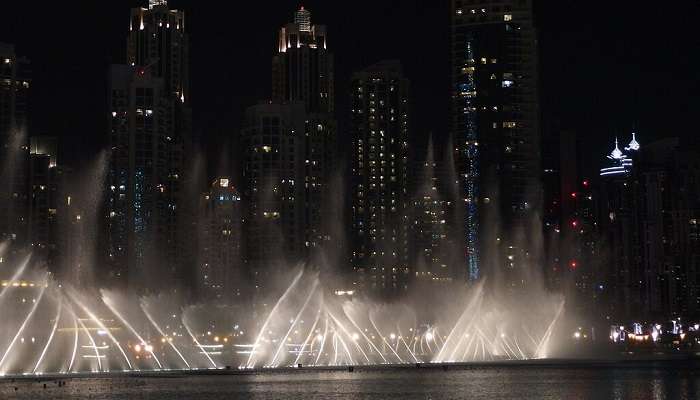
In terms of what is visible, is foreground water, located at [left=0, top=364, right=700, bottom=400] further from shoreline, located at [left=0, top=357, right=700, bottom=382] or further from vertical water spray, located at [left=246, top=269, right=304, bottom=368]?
vertical water spray, located at [left=246, top=269, right=304, bottom=368]

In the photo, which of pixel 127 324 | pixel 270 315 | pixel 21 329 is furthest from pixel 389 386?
pixel 270 315

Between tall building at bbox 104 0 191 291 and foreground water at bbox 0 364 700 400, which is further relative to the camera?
tall building at bbox 104 0 191 291

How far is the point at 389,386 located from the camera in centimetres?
10044

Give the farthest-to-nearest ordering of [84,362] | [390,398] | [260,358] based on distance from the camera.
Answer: [260,358], [84,362], [390,398]

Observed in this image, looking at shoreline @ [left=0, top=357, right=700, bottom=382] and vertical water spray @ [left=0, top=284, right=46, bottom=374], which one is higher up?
vertical water spray @ [left=0, top=284, right=46, bottom=374]

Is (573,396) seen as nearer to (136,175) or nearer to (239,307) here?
(239,307)

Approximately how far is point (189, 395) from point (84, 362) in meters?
33.6

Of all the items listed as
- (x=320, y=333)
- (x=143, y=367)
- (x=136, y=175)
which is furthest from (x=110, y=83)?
(x=143, y=367)

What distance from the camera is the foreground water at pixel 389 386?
89.3 m

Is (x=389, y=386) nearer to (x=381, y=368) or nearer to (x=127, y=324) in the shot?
(x=381, y=368)

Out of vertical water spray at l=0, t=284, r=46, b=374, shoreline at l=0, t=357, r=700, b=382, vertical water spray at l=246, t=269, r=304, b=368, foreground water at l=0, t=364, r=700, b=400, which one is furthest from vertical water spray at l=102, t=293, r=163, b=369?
foreground water at l=0, t=364, r=700, b=400

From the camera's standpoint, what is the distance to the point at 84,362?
396 feet

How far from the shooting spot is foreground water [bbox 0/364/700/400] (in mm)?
89312

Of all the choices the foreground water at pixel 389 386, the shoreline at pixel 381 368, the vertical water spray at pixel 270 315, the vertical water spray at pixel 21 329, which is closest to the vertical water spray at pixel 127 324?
the shoreline at pixel 381 368
